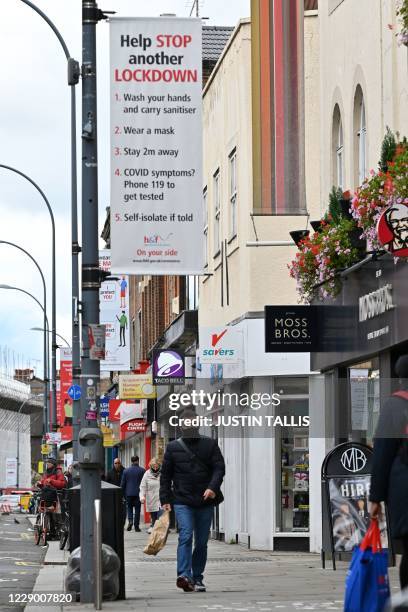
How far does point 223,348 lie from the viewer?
2678 centimetres

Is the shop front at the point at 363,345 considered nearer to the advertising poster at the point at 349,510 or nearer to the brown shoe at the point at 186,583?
the advertising poster at the point at 349,510

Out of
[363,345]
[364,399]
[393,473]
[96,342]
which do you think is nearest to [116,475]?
[364,399]

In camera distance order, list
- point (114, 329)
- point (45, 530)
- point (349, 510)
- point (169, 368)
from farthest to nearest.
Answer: point (114, 329) → point (169, 368) → point (45, 530) → point (349, 510)

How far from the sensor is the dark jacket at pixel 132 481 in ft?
119

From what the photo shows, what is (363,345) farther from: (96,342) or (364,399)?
(96,342)

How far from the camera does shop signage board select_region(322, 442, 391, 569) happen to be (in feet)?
56.1

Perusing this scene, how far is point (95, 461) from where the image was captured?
547 inches

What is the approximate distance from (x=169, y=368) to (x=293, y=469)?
329 inches

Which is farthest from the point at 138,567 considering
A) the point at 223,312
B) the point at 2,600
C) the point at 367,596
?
the point at 367,596

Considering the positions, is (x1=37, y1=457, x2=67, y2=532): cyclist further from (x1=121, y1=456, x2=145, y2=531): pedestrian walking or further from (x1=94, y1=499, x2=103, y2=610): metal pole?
(x1=94, y1=499, x2=103, y2=610): metal pole

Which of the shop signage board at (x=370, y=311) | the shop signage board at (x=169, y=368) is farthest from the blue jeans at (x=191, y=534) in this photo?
the shop signage board at (x=169, y=368)

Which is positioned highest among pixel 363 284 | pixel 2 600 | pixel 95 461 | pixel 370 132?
pixel 370 132

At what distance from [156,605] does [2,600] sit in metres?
2.48

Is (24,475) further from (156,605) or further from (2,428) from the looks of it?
(156,605)
